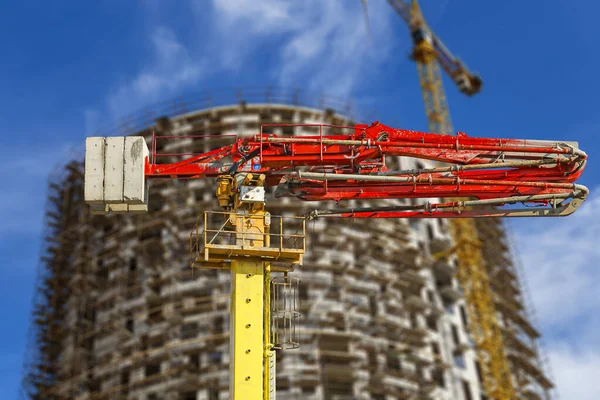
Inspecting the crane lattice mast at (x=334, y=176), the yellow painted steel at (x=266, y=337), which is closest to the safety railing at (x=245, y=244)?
Answer: the crane lattice mast at (x=334, y=176)

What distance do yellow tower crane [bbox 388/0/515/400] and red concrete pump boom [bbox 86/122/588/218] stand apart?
137ft

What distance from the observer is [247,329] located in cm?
2392

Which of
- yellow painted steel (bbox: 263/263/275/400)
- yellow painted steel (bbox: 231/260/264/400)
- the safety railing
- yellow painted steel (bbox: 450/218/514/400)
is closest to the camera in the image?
yellow painted steel (bbox: 231/260/264/400)

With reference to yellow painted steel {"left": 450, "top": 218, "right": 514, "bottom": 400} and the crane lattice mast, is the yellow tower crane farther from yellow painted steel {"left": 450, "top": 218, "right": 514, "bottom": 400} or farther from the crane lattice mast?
the crane lattice mast

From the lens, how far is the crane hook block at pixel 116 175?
2638 centimetres

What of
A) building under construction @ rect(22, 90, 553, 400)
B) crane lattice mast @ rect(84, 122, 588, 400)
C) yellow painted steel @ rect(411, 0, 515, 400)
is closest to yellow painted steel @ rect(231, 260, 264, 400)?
crane lattice mast @ rect(84, 122, 588, 400)

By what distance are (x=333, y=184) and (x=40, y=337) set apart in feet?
150

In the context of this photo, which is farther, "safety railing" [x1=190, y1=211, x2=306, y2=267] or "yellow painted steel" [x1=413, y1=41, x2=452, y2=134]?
"yellow painted steel" [x1=413, y1=41, x2=452, y2=134]

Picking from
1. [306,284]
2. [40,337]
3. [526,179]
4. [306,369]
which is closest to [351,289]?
[306,284]

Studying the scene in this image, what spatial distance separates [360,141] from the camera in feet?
88.6

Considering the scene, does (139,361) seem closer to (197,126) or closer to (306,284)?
(306,284)

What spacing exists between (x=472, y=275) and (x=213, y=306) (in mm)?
24046

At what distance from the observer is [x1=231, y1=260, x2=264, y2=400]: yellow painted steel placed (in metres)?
23.1

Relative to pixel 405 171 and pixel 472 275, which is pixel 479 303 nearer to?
pixel 472 275
